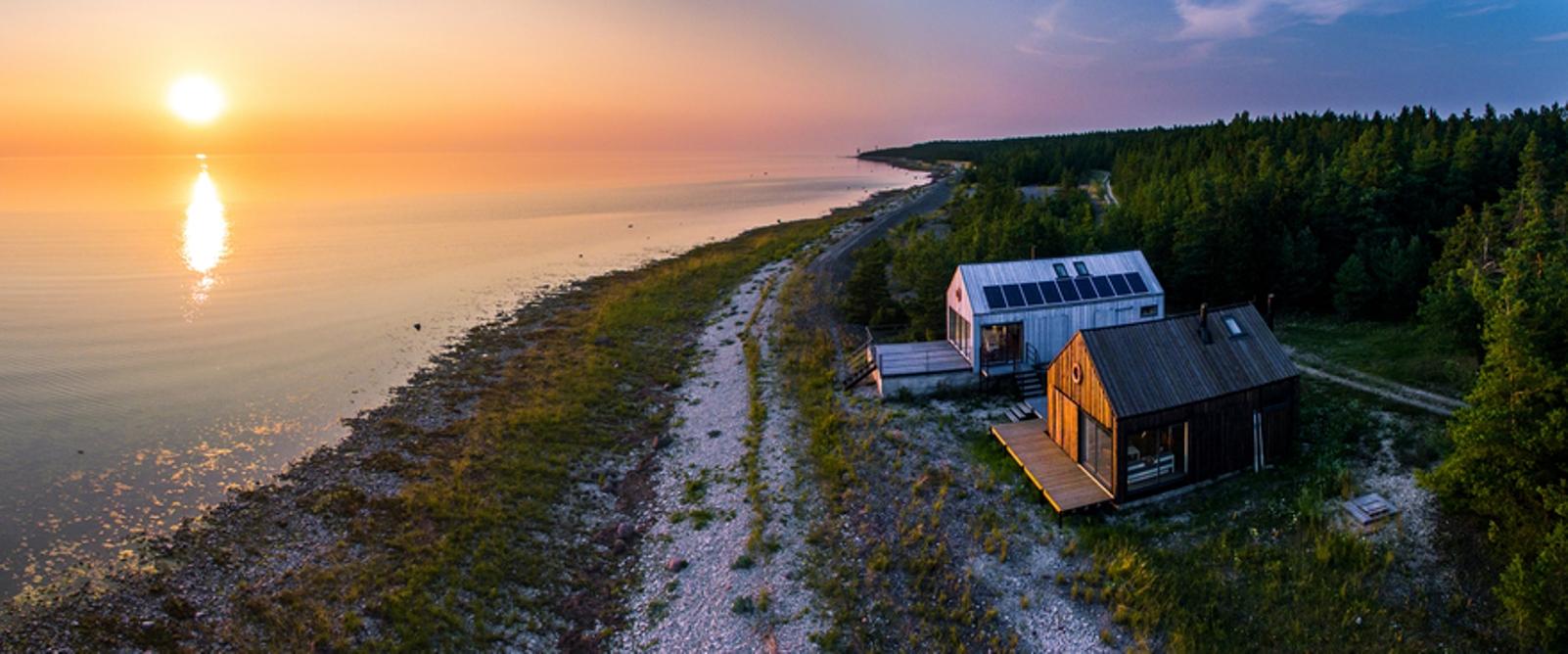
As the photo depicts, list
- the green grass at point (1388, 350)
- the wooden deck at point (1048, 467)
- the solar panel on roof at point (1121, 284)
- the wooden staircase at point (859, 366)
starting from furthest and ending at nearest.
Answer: the wooden staircase at point (859, 366)
the solar panel on roof at point (1121, 284)
the green grass at point (1388, 350)
the wooden deck at point (1048, 467)

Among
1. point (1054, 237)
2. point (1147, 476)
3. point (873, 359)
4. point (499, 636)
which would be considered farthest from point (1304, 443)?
Result: point (499, 636)

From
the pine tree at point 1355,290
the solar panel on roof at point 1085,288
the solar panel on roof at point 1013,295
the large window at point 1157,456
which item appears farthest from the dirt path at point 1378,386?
the solar panel on roof at point 1013,295

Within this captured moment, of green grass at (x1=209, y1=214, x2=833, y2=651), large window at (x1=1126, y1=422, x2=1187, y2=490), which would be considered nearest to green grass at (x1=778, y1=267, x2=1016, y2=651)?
green grass at (x1=209, y1=214, x2=833, y2=651)

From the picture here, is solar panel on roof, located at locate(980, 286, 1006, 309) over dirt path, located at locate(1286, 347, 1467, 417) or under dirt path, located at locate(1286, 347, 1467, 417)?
over

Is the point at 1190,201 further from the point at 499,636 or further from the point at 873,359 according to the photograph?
the point at 499,636

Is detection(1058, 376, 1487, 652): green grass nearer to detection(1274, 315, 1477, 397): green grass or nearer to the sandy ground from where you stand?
the sandy ground

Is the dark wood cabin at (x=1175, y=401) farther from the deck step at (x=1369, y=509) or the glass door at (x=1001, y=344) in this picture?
the glass door at (x=1001, y=344)
